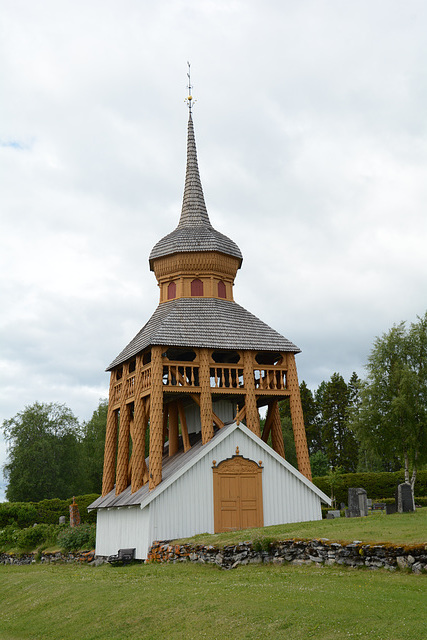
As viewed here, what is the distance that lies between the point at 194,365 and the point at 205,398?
1.66m

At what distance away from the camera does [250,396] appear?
30703 millimetres

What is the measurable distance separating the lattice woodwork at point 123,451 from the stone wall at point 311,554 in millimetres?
11294

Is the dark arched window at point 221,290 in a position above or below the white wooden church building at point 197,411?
above

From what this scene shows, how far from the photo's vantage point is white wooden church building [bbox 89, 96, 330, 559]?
89.4 feet

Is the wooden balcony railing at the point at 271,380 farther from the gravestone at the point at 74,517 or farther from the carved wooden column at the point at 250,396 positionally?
the gravestone at the point at 74,517

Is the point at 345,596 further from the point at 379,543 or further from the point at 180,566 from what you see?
the point at 180,566

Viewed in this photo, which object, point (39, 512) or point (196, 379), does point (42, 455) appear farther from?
point (196, 379)

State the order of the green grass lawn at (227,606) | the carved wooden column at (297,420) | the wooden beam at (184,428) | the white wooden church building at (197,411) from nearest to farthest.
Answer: the green grass lawn at (227,606)
the white wooden church building at (197,411)
the carved wooden column at (297,420)
the wooden beam at (184,428)

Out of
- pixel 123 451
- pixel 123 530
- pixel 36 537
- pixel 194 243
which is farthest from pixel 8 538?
pixel 194 243

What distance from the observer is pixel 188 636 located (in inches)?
522

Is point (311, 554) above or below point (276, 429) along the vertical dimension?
below

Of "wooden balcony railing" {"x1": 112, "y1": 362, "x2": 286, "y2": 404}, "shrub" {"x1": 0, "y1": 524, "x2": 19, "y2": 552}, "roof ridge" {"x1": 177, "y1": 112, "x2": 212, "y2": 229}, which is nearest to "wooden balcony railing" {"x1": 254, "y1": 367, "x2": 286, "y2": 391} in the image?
"wooden balcony railing" {"x1": 112, "y1": 362, "x2": 286, "y2": 404}

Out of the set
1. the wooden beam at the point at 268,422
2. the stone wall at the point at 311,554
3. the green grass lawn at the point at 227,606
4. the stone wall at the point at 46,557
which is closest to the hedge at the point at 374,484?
the wooden beam at the point at 268,422

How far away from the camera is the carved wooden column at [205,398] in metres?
29.1
